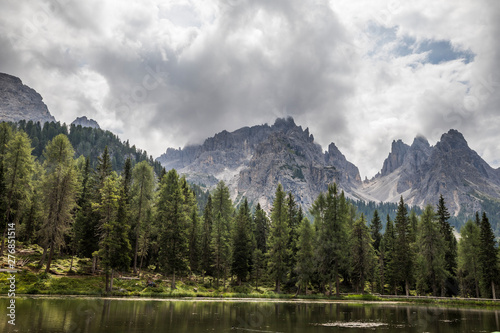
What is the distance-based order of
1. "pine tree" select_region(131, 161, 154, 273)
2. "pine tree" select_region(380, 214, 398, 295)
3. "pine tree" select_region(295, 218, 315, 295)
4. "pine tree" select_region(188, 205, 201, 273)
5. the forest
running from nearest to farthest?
the forest < "pine tree" select_region(295, 218, 315, 295) < "pine tree" select_region(131, 161, 154, 273) < "pine tree" select_region(188, 205, 201, 273) < "pine tree" select_region(380, 214, 398, 295)

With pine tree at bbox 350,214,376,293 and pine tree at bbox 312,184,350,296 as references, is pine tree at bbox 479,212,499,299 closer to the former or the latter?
pine tree at bbox 350,214,376,293

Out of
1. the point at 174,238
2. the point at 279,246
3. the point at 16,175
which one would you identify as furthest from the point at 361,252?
the point at 16,175

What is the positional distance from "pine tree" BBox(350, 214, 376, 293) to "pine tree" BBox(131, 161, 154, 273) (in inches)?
1580

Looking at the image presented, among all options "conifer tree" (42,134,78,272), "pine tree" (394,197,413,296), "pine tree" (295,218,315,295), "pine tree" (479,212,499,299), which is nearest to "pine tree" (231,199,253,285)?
"pine tree" (295,218,315,295)

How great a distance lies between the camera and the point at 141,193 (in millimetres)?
59594

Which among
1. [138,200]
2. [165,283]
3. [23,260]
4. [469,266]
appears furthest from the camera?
[469,266]

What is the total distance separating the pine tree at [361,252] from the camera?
6525cm

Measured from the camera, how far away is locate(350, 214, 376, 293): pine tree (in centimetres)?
6525

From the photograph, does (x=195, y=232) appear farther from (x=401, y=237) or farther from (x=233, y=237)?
(x=401, y=237)

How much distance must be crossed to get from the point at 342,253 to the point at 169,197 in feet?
107

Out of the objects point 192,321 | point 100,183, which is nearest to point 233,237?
point 100,183

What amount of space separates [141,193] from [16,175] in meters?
19.1

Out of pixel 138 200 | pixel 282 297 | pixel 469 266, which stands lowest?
pixel 282 297

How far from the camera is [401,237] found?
2729 inches
